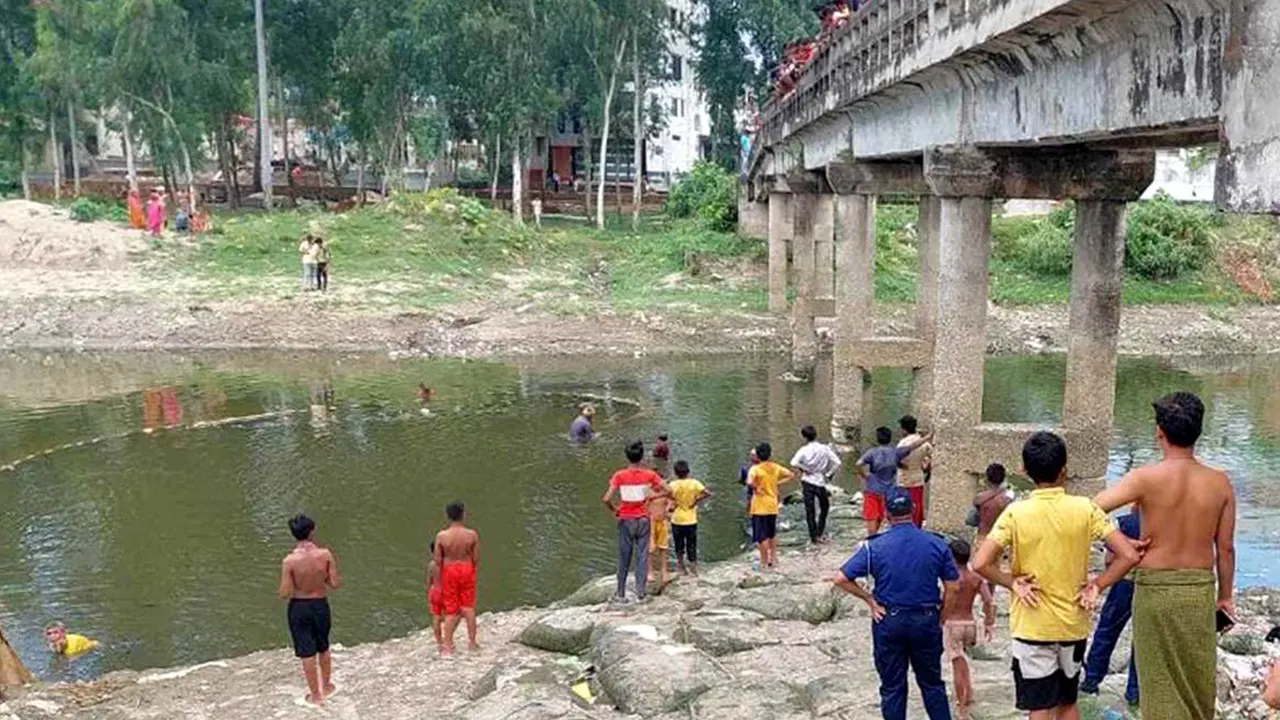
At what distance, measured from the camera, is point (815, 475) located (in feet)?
46.8

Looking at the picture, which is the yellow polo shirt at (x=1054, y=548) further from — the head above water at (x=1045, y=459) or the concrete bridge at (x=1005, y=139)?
the concrete bridge at (x=1005, y=139)

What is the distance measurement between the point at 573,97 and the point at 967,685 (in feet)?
146

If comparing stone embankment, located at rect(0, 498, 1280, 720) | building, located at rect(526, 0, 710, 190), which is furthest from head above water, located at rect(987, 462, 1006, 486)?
building, located at rect(526, 0, 710, 190)

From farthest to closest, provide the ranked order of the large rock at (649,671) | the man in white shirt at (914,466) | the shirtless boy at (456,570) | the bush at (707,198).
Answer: the bush at (707,198) < the man in white shirt at (914,466) < the shirtless boy at (456,570) < the large rock at (649,671)

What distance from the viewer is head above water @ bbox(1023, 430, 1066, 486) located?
6098 millimetres

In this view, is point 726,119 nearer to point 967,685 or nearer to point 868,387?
point 868,387

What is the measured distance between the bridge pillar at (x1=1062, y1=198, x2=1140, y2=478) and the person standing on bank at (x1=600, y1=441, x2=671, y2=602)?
16.1ft

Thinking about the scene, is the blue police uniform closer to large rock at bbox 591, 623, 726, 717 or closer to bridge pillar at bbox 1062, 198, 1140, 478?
large rock at bbox 591, 623, 726, 717

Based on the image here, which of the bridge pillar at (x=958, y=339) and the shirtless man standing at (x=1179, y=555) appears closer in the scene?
the shirtless man standing at (x=1179, y=555)

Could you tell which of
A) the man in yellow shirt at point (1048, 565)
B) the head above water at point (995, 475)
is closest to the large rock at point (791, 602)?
the head above water at point (995, 475)

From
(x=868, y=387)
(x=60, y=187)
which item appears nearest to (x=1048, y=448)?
(x=868, y=387)

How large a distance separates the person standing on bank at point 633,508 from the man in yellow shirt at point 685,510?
1.38 ft

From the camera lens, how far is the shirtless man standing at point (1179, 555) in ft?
19.2

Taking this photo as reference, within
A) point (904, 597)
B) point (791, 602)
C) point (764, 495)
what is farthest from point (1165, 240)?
point (904, 597)
